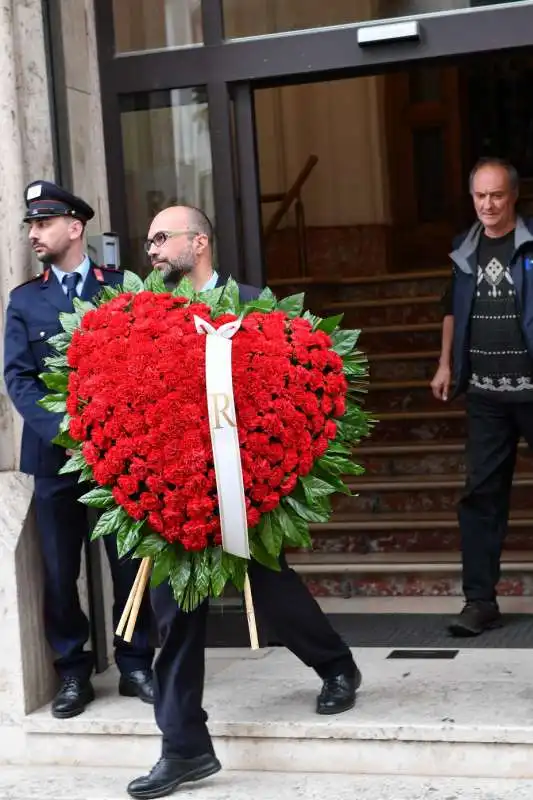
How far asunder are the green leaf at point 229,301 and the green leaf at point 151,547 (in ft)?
2.13

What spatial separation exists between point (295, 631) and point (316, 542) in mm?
2645

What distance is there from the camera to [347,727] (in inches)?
174

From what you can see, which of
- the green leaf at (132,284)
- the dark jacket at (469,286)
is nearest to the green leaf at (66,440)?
the green leaf at (132,284)

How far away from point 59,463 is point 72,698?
0.77m

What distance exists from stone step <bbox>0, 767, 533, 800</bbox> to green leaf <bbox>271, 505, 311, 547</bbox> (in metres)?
0.76

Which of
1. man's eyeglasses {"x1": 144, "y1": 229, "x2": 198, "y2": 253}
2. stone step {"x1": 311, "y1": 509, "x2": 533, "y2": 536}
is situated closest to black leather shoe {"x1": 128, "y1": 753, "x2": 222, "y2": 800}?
man's eyeglasses {"x1": 144, "y1": 229, "x2": 198, "y2": 253}

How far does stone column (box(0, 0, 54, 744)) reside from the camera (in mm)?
4816

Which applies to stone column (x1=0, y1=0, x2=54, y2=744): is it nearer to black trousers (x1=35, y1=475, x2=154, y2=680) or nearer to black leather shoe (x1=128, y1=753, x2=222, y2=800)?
black trousers (x1=35, y1=475, x2=154, y2=680)

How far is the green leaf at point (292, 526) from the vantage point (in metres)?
4.10

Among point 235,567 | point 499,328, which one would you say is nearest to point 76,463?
point 235,567

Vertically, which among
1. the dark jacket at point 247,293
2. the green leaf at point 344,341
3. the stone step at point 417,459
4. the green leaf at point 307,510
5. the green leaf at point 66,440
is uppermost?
the dark jacket at point 247,293

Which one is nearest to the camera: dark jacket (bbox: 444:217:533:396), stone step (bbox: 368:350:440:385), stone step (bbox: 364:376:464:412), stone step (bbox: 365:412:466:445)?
dark jacket (bbox: 444:217:533:396)

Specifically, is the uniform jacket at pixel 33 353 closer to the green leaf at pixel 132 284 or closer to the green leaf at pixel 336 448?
the green leaf at pixel 132 284

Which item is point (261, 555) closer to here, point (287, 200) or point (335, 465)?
point (335, 465)
